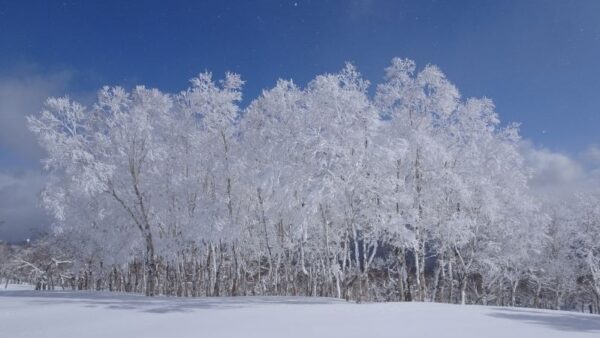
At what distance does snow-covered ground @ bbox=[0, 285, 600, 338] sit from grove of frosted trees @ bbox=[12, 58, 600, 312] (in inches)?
143

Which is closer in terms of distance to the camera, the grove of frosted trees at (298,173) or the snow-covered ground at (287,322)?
the snow-covered ground at (287,322)

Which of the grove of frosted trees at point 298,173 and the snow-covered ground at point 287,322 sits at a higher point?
the grove of frosted trees at point 298,173

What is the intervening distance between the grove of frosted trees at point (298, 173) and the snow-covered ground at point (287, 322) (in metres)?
3.64

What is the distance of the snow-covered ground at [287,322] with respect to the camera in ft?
35.9

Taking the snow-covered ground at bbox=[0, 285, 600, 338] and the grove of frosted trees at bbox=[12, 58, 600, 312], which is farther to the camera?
the grove of frosted trees at bbox=[12, 58, 600, 312]

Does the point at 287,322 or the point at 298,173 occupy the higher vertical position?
the point at 298,173

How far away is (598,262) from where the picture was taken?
36281mm

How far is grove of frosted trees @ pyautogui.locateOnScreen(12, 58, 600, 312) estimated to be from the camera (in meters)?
17.8

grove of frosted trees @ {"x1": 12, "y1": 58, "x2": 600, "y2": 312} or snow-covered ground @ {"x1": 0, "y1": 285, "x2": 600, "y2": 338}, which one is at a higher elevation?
grove of frosted trees @ {"x1": 12, "y1": 58, "x2": 600, "y2": 312}

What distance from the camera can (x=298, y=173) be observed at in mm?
17703

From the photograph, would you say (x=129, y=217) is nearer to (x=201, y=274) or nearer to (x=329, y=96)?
(x=201, y=274)

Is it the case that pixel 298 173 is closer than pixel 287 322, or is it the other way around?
pixel 287 322

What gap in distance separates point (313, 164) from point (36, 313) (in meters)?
12.1

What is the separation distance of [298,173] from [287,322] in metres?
6.91
